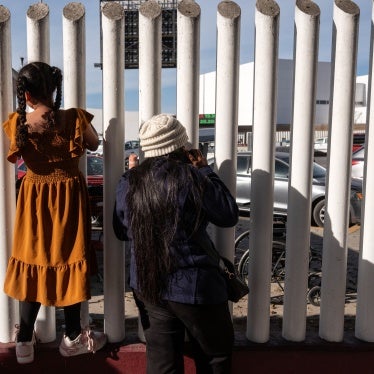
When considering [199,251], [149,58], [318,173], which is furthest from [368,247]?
[318,173]

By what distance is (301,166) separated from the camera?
2734mm

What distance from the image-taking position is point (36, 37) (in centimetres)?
264

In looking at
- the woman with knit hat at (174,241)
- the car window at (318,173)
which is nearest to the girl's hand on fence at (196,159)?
the woman with knit hat at (174,241)

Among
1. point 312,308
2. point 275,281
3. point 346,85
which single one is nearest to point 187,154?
point 346,85

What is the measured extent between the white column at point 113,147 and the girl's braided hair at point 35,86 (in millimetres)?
332

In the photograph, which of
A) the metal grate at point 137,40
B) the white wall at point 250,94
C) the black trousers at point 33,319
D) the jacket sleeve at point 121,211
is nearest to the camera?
the jacket sleeve at point 121,211

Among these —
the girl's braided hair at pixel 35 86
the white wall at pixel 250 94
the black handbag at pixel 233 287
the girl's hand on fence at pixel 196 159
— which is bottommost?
the black handbag at pixel 233 287

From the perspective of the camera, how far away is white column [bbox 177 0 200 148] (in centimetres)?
264

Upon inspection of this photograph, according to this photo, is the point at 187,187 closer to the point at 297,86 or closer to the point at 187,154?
the point at 187,154

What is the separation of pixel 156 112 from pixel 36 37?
2.60 feet

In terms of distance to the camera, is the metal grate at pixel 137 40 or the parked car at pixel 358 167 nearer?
the metal grate at pixel 137 40

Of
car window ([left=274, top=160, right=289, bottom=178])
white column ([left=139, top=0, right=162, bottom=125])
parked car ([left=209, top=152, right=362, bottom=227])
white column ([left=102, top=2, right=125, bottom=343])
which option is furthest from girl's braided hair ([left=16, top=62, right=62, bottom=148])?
car window ([left=274, top=160, right=289, bottom=178])

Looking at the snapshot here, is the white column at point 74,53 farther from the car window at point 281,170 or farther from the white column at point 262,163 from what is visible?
the car window at point 281,170

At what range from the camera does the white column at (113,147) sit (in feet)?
8.72
